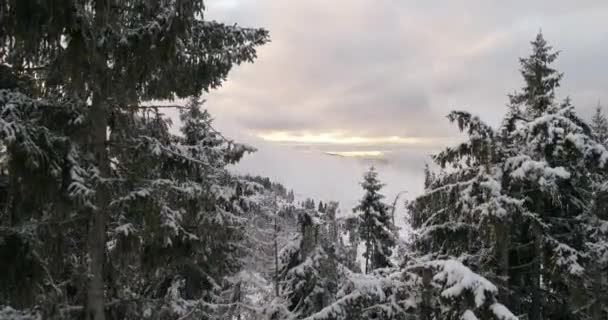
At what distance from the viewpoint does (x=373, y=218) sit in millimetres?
23531

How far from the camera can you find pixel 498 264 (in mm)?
12008

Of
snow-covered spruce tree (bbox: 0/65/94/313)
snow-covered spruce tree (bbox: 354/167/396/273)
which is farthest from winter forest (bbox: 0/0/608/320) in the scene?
snow-covered spruce tree (bbox: 354/167/396/273)

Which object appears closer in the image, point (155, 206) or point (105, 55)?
point (105, 55)

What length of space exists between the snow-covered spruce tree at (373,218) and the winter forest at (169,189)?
9986 mm

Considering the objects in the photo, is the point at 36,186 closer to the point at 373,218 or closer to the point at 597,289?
the point at 597,289

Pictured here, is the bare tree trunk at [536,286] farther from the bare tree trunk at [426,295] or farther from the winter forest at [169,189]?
the bare tree trunk at [426,295]

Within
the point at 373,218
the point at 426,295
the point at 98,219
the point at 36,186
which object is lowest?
the point at 426,295

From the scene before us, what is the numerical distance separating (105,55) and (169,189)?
207cm

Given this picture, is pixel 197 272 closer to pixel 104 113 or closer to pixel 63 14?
pixel 104 113

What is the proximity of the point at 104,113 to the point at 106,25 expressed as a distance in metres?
1.48

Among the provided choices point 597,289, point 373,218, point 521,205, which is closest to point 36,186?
point 521,205

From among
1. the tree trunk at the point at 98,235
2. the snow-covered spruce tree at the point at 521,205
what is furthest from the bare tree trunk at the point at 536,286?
the tree trunk at the point at 98,235

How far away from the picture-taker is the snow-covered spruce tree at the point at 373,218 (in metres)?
23.4

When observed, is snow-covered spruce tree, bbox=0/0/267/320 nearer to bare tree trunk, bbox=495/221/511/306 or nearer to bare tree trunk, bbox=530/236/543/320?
bare tree trunk, bbox=495/221/511/306
